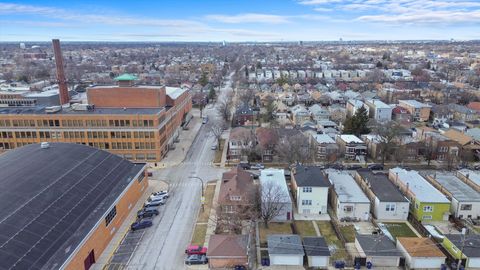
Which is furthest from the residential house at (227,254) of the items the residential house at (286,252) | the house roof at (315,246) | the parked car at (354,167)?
→ the parked car at (354,167)

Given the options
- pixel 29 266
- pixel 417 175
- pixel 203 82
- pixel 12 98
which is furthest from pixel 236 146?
pixel 203 82

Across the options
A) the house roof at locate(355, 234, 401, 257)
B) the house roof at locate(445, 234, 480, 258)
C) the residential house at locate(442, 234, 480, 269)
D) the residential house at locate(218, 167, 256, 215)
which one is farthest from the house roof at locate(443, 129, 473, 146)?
the residential house at locate(218, 167, 256, 215)

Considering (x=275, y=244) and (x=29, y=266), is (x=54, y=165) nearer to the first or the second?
(x=29, y=266)

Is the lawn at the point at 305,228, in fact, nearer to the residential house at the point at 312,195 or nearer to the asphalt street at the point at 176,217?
the residential house at the point at 312,195

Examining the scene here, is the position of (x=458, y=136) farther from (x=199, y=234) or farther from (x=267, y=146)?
(x=199, y=234)

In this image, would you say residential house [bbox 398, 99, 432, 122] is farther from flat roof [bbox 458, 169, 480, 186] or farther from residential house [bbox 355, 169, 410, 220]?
residential house [bbox 355, 169, 410, 220]

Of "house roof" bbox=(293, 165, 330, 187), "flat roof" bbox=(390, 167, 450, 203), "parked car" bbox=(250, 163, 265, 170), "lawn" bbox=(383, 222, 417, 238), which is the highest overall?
"house roof" bbox=(293, 165, 330, 187)

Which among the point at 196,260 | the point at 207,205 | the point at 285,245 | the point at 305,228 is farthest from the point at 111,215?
the point at 305,228
